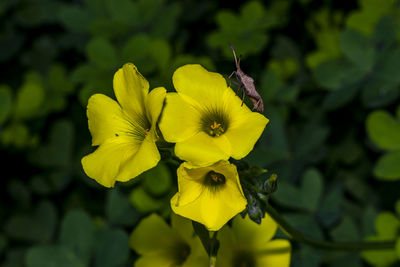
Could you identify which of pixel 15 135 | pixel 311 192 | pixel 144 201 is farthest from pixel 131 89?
pixel 15 135

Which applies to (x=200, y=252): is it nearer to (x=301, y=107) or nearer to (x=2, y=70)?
(x=301, y=107)

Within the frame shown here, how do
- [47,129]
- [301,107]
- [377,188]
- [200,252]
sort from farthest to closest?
[47,129] < [301,107] < [377,188] < [200,252]

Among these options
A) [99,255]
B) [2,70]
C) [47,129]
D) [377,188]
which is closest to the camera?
[99,255]

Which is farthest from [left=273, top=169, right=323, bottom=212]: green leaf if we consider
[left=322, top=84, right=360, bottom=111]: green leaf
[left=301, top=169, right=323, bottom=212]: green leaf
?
[left=322, top=84, right=360, bottom=111]: green leaf

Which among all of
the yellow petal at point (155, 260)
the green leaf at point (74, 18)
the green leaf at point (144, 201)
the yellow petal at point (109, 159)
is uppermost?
the yellow petal at point (109, 159)

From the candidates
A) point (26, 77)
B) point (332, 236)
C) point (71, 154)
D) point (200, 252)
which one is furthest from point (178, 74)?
point (26, 77)

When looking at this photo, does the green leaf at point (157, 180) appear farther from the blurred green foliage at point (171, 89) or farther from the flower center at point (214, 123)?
the flower center at point (214, 123)

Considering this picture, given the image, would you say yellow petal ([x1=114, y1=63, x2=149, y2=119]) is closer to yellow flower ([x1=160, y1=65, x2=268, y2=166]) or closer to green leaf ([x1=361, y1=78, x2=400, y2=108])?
yellow flower ([x1=160, y1=65, x2=268, y2=166])

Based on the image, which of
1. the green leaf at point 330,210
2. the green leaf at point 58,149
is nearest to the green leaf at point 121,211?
the green leaf at point 58,149
